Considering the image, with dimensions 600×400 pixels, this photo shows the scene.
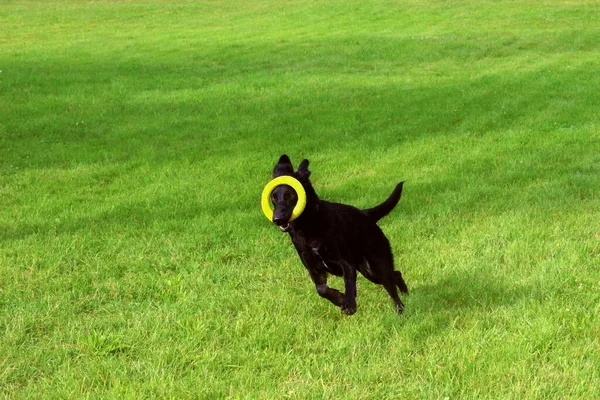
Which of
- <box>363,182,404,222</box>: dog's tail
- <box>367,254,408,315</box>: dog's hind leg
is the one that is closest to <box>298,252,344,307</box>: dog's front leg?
<box>367,254,408,315</box>: dog's hind leg

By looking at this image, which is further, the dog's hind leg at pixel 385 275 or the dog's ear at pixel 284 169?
the dog's hind leg at pixel 385 275

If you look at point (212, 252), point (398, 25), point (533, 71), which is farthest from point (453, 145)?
point (398, 25)

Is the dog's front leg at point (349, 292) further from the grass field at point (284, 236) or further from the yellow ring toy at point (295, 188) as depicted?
the yellow ring toy at point (295, 188)

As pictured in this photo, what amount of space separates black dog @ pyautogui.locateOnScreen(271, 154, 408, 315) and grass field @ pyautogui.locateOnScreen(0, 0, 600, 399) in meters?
0.44

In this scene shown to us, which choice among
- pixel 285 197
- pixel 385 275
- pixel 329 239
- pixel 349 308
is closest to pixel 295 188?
pixel 285 197

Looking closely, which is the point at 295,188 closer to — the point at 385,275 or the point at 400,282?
the point at 385,275

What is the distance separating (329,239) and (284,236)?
125 inches

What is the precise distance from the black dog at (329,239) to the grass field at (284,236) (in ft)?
1.46

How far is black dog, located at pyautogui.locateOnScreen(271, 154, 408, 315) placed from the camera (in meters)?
5.68

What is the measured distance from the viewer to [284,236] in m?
8.88

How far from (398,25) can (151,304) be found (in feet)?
114

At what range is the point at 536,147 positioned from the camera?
44.3 feet

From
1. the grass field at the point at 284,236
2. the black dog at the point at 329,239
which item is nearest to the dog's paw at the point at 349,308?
the black dog at the point at 329,239

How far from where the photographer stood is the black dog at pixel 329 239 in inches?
224
